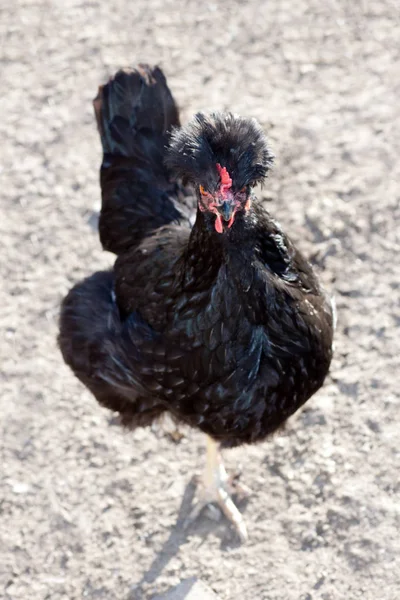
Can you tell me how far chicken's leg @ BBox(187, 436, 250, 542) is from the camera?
487 cm

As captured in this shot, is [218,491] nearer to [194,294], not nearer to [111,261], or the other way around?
[194,294]

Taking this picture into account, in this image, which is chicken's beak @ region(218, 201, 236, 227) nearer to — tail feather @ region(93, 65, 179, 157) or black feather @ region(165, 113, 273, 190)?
→ black feather @ region(165, 113, 273, 190)

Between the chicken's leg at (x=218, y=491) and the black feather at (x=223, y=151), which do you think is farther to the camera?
the chicken's leg at (x=218, y=491)

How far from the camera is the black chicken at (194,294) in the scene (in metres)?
3.54

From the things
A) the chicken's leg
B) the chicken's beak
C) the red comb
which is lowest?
the chicken's leg

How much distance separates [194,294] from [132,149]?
4.81 feet

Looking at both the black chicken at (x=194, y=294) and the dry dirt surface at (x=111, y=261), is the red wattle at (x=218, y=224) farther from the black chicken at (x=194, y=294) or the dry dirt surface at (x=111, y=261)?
the dry dirt surface at (x=111, y=261)

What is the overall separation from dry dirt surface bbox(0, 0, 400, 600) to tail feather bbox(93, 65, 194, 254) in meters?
1.18

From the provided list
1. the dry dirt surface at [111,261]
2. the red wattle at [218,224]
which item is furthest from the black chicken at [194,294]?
the dry dirt surface at [111,261]

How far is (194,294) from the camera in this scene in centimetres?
387

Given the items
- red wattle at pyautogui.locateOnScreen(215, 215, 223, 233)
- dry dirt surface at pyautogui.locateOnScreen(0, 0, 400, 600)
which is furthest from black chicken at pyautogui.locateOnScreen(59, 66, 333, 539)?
dry dirt surface at pyautogui.locateOnScreen(0, 0, 400, 600)

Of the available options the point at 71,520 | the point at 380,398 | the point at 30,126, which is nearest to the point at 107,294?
the point at 71,520

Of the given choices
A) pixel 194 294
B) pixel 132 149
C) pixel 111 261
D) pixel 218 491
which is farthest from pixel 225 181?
pixel 111 261

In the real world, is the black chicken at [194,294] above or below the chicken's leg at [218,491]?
above
